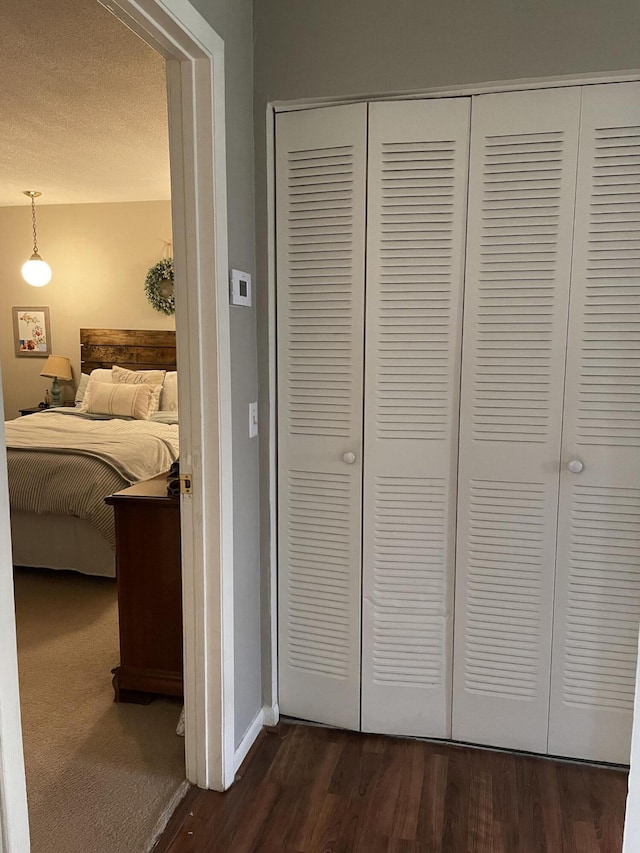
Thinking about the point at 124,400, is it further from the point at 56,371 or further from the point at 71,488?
the point at 71,488

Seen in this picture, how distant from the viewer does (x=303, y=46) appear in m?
2.07

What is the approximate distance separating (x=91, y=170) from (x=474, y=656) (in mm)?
4100

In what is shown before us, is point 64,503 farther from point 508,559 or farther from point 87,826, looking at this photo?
point 508,559

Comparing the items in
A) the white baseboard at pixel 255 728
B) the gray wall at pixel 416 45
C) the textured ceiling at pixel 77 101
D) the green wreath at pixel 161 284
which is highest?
the textured ceiling at pixel 77 101

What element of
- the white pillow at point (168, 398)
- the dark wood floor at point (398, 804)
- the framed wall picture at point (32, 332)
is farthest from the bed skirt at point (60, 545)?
the framed wall picture at point (32, 332)

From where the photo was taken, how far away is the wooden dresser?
2395 millimetres

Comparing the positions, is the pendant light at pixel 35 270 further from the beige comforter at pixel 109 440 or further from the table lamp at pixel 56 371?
the beige comforter at pixel 109 440

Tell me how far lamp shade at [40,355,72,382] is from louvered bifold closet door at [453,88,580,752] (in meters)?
4.81

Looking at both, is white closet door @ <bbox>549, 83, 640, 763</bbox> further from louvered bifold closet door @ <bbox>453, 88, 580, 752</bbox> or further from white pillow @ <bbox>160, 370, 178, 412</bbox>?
white pillow @ <bbox>160, 370, 178, 412</bbox>

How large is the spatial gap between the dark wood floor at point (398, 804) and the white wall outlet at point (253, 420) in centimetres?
106

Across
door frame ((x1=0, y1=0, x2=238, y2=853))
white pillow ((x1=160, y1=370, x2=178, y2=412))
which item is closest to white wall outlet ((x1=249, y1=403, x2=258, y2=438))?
door frame ((x1=0, y1=0, x2=238, y2=853))

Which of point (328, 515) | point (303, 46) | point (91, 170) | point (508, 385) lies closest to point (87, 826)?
point (328, 515)

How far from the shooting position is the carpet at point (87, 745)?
1.87 m

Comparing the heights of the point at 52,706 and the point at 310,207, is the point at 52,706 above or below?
below
